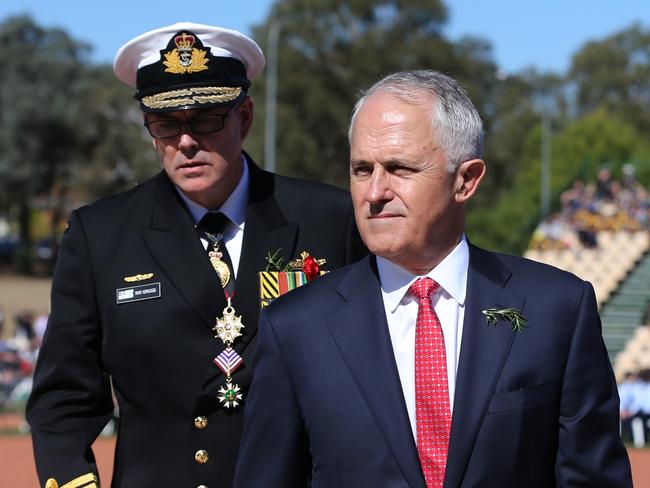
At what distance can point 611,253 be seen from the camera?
27.3 meters

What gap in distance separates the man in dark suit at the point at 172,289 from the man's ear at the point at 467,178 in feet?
3.19

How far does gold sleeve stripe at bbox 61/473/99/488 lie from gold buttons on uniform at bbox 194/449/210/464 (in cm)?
30

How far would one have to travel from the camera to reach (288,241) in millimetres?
3828

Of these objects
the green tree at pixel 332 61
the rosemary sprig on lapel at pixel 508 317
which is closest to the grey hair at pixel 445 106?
the rosemary sprig on lapel at pixel 508 317

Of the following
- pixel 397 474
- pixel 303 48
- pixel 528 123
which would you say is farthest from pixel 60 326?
pixel 528 123

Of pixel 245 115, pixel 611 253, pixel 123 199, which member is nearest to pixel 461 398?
pixel 245 115

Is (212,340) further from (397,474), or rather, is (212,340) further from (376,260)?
(397,474)

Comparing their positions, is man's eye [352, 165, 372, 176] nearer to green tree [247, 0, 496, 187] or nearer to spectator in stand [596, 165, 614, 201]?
spectator in stand [596, 165, 614, 201]

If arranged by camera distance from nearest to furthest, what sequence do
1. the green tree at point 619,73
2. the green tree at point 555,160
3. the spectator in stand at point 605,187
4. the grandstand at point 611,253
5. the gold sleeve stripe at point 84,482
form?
1. the gold sleeve stripe at point 84,482
2. the grandstand at point 611,253
3. the spectator in stand at point 605,187
4. the green tree at point 555,160
5. the green tree at point 619,73

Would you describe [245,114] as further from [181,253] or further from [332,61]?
[332,61]

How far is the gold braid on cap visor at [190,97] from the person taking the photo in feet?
12.0

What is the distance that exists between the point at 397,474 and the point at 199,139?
1335 millimetres

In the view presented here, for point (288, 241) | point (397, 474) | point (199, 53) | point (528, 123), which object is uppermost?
point (528, 123)

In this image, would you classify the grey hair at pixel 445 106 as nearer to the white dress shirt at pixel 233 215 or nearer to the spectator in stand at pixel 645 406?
the white dress shirt at pixel 233 215
